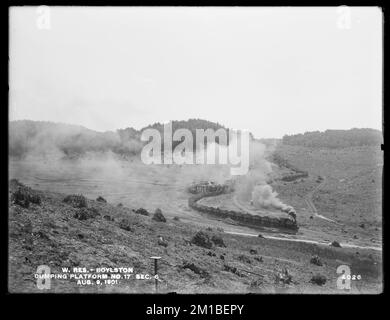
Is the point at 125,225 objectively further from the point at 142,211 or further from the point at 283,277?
the point at 283,277

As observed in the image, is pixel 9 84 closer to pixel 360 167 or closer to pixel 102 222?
pixel 102 222

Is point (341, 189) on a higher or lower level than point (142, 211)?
higher

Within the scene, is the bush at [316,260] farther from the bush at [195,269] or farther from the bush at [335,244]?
the bush at [195,269]

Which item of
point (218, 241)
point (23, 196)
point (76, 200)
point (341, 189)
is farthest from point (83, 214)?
point (341, 189)

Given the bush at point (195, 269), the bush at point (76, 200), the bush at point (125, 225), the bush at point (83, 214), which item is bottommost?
the bush at point (195, 269)

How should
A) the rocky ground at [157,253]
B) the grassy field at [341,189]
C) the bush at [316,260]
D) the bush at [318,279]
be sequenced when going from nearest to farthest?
the rocky ground at [157,253]
the bush at [318,279]
the grassy field at [341,189]
the bush at [316,260]

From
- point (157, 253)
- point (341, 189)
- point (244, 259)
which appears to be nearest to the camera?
point (157, 253)

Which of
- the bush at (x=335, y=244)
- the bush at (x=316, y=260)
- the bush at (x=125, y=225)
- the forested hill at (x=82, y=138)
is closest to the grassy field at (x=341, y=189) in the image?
the bush at (x=335, y=244)

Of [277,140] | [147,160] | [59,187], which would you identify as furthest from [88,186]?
[277,140]
